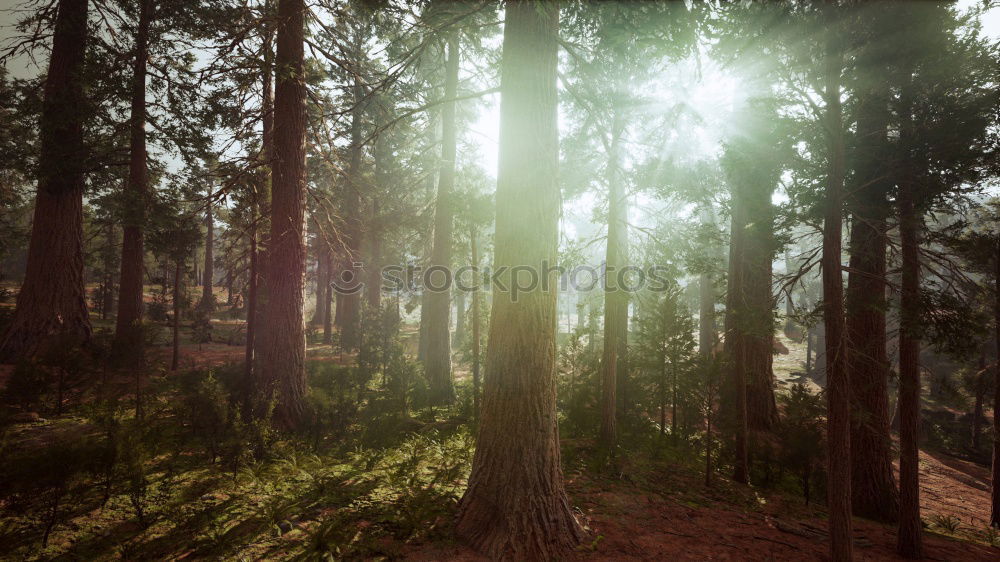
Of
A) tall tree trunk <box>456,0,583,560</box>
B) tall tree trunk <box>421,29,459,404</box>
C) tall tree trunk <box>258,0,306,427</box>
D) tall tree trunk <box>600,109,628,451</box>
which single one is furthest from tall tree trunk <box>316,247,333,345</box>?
tall tree trunk <box>456,0,583,560</box>

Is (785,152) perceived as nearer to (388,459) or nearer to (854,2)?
(854,2)

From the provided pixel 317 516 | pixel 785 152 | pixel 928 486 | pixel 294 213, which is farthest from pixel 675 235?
pixel 928 486

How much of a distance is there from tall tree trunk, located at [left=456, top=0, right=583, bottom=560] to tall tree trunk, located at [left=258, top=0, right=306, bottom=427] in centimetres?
494

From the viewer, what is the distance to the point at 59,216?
10984 millimetres

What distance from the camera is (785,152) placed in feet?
22.1

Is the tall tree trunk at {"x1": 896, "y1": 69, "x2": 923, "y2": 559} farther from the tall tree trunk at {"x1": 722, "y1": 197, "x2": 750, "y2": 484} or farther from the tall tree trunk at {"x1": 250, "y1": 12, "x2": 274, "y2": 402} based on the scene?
the tall tree trunk at {"x1": 250, "y1": 12, "x2": 274, "y2": 402}

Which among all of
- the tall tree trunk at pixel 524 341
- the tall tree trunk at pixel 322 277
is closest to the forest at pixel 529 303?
the tall tree trunk at pixel 524 341

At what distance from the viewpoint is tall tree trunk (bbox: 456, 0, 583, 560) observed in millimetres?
4430

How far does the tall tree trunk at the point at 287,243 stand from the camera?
7.55 metres

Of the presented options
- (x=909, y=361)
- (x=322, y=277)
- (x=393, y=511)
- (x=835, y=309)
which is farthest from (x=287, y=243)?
(x=322, y=277)

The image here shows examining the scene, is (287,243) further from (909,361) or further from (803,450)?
(803,450)

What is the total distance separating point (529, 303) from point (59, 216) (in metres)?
15.0

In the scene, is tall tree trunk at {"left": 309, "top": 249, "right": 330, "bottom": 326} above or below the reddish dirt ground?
above

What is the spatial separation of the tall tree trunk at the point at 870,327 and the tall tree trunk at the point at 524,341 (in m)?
6.71
